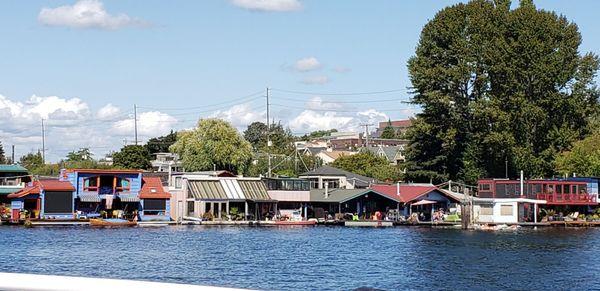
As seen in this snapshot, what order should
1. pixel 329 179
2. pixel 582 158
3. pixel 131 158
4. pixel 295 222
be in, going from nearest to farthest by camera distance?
1. pixel 295 222
2. pixel 582 158
3. pixel 329 179
4. pixel 131 158

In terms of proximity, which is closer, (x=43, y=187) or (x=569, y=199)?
(x=43, y=187)

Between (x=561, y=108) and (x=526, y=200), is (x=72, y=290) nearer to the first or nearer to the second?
(x=526, y=200)

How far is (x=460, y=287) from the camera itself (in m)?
33.7

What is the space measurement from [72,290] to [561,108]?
8500 cm

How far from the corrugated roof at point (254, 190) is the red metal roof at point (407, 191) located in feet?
35.5

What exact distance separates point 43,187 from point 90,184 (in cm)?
414

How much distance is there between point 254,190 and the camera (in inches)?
3273

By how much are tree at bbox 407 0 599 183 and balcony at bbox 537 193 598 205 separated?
9.84 feet

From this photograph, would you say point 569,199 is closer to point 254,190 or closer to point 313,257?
point 254,190

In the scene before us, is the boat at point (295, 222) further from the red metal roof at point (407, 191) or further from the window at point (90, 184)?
the window at point (90, 184)

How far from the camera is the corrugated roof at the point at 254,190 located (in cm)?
8206

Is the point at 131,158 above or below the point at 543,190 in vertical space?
above

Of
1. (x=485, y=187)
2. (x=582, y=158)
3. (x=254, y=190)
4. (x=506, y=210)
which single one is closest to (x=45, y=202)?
(x=254, y=190)

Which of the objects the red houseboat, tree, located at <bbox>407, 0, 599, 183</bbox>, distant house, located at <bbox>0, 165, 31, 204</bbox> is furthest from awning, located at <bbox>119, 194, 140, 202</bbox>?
the red houseboat
